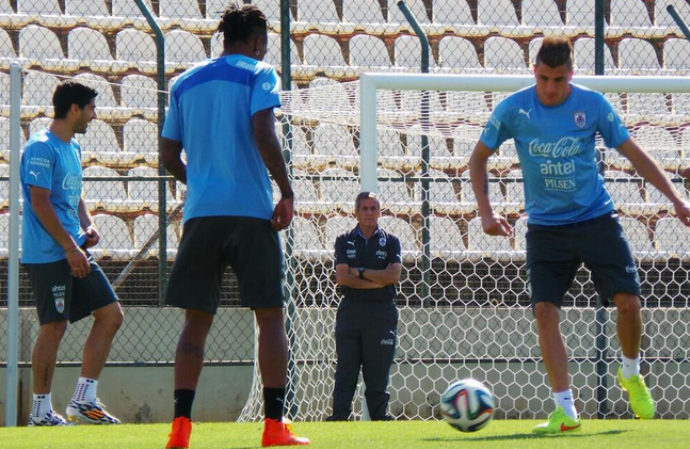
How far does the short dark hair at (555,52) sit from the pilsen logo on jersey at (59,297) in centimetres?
320

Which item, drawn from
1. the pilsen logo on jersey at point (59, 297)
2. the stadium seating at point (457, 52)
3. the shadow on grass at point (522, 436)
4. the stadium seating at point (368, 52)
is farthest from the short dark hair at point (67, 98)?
the stadium seating at point (457, 52)

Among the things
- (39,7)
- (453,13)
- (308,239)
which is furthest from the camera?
(453,13)

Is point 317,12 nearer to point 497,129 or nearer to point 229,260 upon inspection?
point 497,129

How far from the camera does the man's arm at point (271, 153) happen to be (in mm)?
4344

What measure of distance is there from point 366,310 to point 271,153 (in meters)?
3.65

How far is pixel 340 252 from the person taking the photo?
7.92 meters

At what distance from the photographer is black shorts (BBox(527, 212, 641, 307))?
16.4ft

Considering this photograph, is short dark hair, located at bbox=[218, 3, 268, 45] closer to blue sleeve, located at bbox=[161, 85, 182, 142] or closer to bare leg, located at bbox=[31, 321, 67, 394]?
blue sleeve, located at bbox=[161, 85, 182, 142]

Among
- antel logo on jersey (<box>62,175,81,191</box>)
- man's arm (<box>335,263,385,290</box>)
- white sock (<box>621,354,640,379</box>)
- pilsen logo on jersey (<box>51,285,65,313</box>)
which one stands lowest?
white sock (<box>621,354,640,379</box>)

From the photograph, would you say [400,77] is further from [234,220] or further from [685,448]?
[685,448]

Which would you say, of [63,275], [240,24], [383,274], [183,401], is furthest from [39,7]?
[183,401]

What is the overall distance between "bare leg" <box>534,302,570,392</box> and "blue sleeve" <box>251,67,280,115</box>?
5.33ft

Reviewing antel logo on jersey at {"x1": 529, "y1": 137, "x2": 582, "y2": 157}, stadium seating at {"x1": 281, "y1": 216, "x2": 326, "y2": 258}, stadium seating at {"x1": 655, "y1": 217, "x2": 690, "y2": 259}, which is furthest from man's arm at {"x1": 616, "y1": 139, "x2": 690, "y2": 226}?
stadium seating at {"x1": 655, "y1": 217, "x2": 690, "y2": 259}

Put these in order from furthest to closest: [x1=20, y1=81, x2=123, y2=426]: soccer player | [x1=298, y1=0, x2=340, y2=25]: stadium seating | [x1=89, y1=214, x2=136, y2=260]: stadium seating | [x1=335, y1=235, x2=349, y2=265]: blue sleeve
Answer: [x1=298, y1=0, x2=340, y2=25]: stadium seating < [x1=89, y1=214, x2=136, y2=260]: stadium seating < [x1=335, y1=235, x2=349, y2=265]: blue sleeve < [x1=20, y1=81, x2=123, y2=426]: soccer player
